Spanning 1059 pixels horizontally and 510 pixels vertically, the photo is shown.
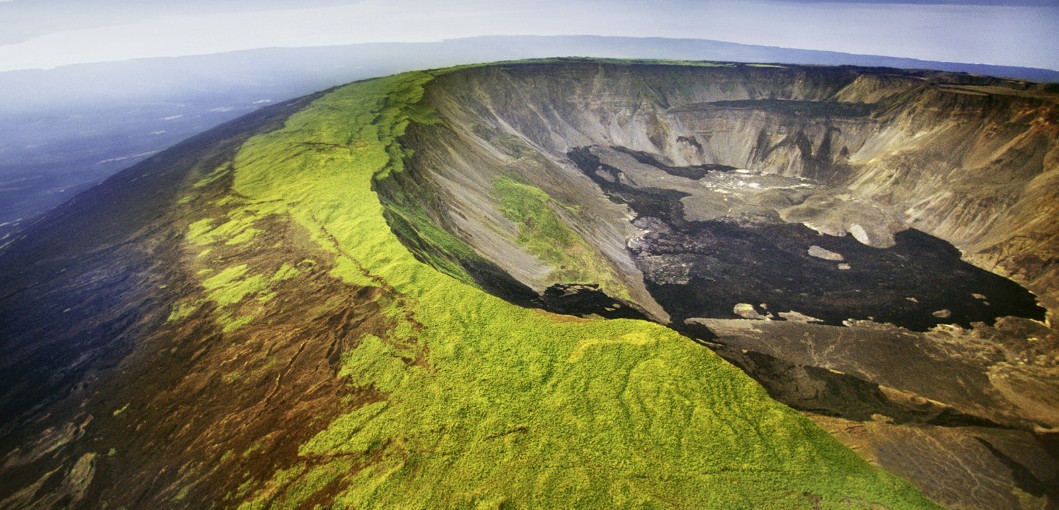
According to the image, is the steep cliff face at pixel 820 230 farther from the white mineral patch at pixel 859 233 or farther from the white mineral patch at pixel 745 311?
the white mineral patch at pixel 859 233

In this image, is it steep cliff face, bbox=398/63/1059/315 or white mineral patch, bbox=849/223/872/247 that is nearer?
steep cliff face, bbox=398/63/1059/315

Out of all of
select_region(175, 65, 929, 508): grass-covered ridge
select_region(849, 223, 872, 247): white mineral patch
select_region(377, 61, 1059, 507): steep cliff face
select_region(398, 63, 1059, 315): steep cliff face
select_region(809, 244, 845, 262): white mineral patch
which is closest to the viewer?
select_region(175, 65, 929, 508): grass-covered ridge

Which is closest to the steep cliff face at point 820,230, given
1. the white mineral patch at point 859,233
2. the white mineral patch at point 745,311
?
the white mineral patch at point 745,311

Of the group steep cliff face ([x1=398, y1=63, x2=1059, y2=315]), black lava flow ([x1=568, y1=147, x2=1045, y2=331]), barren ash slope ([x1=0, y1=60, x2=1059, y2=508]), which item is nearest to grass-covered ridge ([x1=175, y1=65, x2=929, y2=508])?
barren ash slope ([x1=0, y1=60, x2=1059, y2=508])

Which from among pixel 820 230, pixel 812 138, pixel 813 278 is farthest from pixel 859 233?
pixel 812 138

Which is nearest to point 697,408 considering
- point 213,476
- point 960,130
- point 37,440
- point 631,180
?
point 213,476

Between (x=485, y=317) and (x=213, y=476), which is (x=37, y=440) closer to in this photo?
(x=213, y=476)

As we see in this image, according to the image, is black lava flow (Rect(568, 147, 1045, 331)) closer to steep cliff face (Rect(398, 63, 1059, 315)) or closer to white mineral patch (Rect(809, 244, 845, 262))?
white mineral patch (Rect(809, 244, 845, 262))
